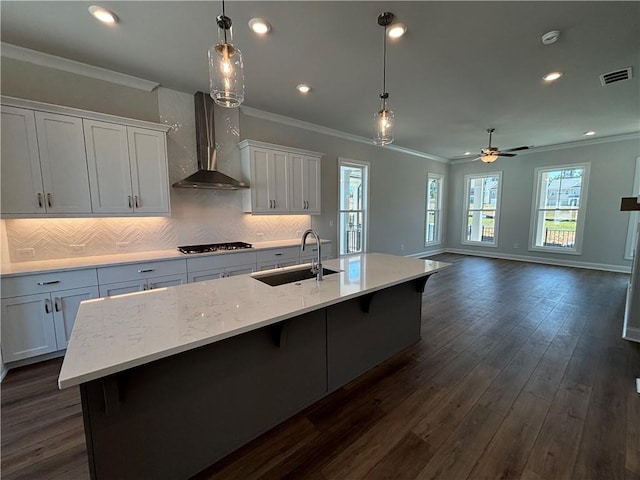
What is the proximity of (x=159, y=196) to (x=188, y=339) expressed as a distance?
8.57ft

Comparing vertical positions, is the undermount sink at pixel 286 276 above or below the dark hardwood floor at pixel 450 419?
above

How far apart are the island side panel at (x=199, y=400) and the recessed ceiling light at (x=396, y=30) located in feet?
7.75

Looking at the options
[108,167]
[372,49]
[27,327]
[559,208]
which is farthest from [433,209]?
[27,327]

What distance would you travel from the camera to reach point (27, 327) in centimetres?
241

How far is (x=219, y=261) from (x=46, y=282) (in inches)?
60.6

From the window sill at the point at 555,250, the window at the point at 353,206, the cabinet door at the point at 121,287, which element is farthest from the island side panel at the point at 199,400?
the window sill at the point at 555,250

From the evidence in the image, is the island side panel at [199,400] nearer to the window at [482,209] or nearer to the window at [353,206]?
the window at [353,206]

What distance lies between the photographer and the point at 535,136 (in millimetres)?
5629

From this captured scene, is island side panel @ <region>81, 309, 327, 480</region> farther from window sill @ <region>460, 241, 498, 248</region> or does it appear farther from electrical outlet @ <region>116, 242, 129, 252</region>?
window sill @ <region>460, 241, 498, 248</region>

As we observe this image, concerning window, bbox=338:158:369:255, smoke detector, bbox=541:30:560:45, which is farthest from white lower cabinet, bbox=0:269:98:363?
smoke detector, bbox=541:30:560:45

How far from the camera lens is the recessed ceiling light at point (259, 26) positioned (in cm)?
214

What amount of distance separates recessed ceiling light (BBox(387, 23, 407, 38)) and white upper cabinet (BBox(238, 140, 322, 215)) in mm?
2204

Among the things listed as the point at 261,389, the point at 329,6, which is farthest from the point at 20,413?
the point at 329,6

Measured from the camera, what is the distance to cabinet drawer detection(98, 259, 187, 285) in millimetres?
2699
